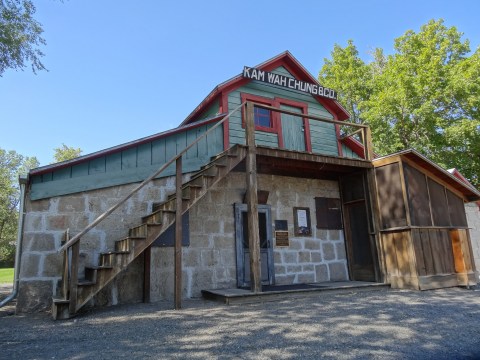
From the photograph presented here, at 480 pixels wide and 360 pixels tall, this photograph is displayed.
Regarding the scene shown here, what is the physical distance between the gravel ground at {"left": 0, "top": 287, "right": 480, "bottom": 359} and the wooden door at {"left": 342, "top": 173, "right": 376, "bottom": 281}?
99.3 inches

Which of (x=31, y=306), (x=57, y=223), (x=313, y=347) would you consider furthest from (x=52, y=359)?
(x=57, y=223)

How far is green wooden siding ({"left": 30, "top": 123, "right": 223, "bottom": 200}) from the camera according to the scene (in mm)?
6855

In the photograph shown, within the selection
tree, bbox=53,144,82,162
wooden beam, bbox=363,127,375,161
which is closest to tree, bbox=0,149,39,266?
tree, bbox=53,144,82,162

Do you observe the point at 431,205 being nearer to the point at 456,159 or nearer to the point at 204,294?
the point at 204,294

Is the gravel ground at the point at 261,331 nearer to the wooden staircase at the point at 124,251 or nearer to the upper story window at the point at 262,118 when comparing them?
the wooden staircase at the point at 124,251

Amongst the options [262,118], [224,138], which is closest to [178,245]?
[224,138]

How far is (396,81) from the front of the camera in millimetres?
20812

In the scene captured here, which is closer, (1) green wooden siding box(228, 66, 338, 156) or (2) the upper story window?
(1) green wooden siding box(228, 66, 338, 156)

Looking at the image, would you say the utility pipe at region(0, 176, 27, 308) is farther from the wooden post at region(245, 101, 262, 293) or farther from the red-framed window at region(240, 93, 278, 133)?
the red-framed window at region(240, 93, 278, 133)

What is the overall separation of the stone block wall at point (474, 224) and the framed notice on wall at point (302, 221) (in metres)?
6.58

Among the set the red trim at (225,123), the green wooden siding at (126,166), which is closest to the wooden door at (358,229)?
the red trim at (225,123)

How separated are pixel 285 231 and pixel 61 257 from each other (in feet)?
16.9

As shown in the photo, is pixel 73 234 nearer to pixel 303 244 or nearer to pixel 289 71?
pixel 303 244

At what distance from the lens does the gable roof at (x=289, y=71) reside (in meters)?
9.52
